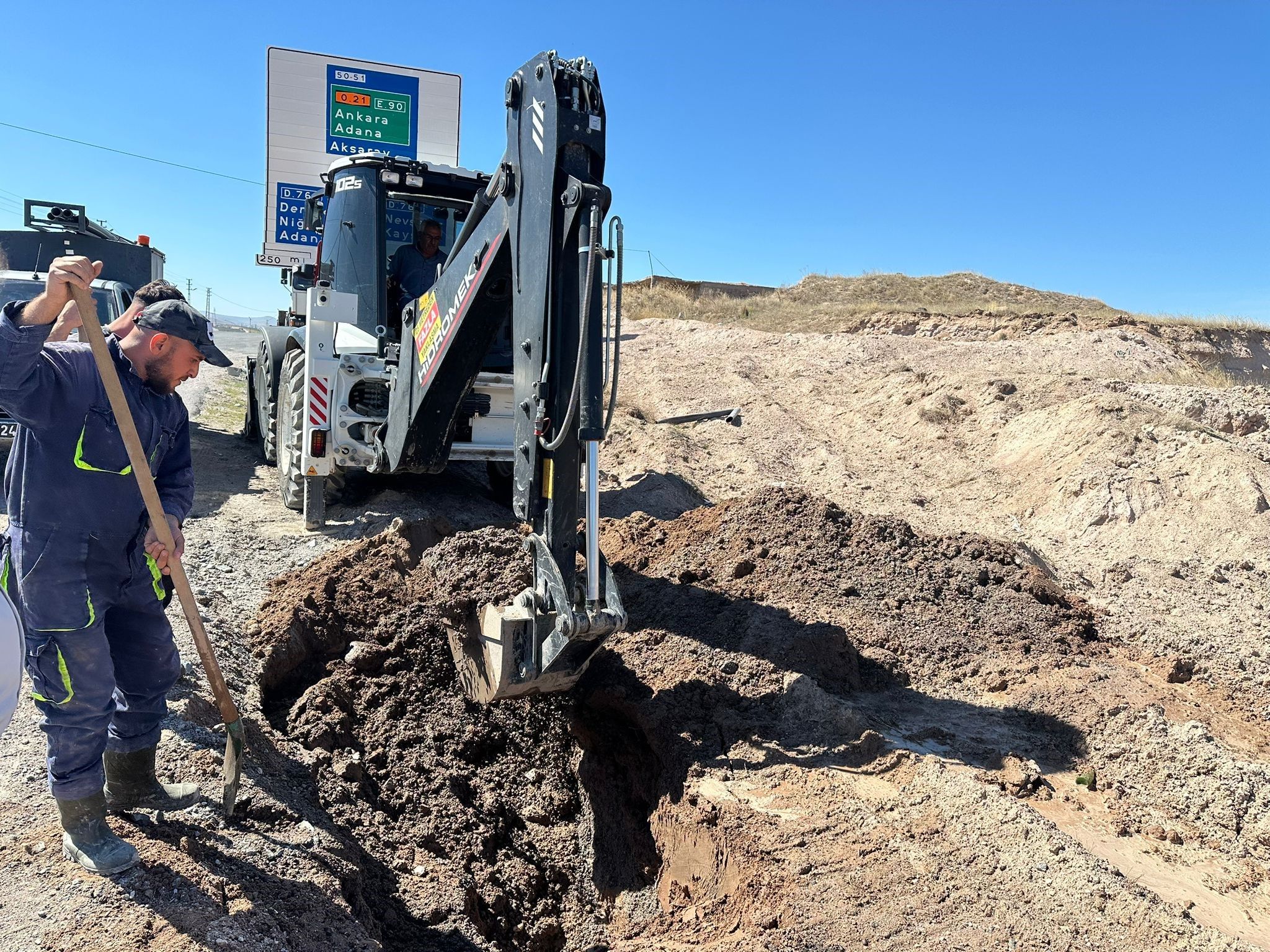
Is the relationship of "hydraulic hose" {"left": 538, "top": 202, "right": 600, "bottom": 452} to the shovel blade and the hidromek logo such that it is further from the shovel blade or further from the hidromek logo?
the shovel blade

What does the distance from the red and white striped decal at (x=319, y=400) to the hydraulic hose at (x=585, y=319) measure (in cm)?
408

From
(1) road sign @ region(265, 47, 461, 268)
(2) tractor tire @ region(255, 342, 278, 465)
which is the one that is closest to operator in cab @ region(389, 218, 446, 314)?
(2) tractor tire @ region(255, 342, 278, 465)

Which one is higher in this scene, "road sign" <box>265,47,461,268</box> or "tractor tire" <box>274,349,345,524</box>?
"road sign" <box>265,47,461,268</box>

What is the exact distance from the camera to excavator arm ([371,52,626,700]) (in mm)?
3779

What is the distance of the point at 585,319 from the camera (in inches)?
146

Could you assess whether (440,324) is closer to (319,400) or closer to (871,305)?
(319,400)

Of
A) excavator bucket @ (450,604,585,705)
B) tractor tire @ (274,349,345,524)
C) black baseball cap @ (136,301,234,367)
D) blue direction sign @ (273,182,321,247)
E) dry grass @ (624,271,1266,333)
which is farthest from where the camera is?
dry grass @ (624,271,1266,333)

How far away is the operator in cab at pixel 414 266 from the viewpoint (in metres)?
7.52

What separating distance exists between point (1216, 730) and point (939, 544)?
7.53 ft

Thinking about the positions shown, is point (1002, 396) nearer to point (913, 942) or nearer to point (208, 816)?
point (913, 942)

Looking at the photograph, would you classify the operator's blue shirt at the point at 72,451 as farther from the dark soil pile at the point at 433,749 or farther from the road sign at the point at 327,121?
the road sign at the point at 327,121

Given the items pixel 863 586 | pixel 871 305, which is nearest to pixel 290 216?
pixel 863 586

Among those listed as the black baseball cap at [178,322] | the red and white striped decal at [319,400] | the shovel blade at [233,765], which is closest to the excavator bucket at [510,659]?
the shovel blade at [233,765]

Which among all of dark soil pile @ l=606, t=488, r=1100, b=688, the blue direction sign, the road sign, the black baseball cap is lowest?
dark soil pile @ l=606, t=488, r=1100, b=688
